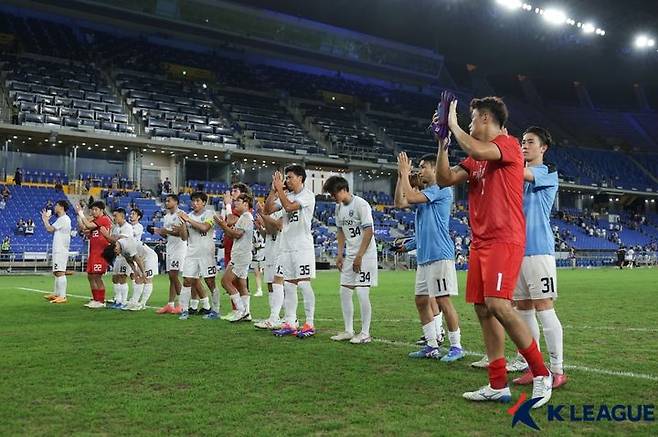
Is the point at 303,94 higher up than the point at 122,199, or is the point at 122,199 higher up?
the point at 303,94

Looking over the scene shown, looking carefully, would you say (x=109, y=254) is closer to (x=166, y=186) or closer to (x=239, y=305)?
(x=239, y=305)

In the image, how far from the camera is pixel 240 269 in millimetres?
10891

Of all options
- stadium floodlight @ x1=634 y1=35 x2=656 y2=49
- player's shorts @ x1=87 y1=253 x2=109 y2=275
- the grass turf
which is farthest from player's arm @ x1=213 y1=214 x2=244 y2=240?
stadium floodlight @ x1=634 y1=35 x2=656 y2=49

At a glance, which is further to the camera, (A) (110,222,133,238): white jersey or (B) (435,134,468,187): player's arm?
(A) (110,222,133,238): white jersey

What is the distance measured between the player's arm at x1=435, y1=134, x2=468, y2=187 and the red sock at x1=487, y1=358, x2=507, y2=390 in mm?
1582

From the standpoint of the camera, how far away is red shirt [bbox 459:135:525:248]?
4992 millimetres

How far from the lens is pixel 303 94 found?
2168 inches

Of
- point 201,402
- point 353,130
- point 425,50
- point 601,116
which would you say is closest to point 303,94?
point 353,130

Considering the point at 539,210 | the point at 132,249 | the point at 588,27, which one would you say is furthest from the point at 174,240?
the point at 588,27

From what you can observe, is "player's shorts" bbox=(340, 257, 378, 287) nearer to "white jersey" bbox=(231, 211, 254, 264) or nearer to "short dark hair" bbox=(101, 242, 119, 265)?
"white jersey" bbox=(231, 211, 254, 264)

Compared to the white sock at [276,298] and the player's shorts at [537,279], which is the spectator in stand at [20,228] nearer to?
the white sock at [276,298]

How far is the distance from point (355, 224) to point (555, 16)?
47264 mm

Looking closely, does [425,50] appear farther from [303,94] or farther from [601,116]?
→ [601,116]

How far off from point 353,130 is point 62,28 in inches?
972
